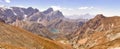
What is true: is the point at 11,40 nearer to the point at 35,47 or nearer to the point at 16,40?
the point at 16,40

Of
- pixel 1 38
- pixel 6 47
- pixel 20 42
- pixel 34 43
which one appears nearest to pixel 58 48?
pixel 34 43

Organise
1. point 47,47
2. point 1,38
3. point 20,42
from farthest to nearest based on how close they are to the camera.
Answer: point 47,47 → point 20,42 → point 1,38

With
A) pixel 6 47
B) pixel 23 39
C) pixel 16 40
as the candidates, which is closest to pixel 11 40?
pixel 16 40

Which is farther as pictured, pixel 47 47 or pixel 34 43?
pixel 47 47

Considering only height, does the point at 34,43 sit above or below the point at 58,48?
above

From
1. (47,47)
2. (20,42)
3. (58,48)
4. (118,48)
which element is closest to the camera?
(20,42)

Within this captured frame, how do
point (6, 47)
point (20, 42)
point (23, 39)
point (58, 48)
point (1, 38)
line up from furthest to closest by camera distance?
1. point (58, 48)
2. point (23, 39)
3. point (20, 42)
4. point (1, 38)
5. point (6, 47)

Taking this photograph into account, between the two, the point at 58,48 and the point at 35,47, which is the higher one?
the point at 35,47

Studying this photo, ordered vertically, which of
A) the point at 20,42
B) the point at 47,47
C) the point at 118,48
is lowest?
the point at 118,48

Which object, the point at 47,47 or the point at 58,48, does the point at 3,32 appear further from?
the point at 58,48
